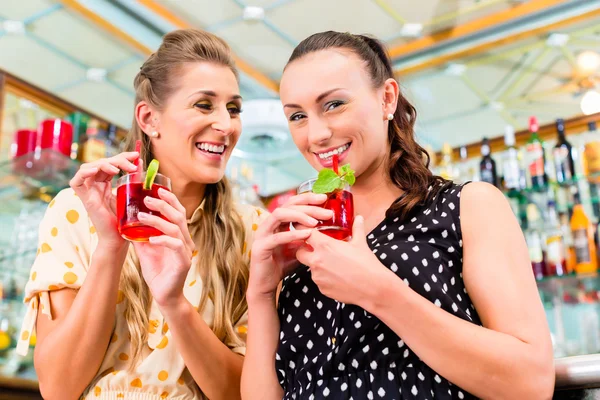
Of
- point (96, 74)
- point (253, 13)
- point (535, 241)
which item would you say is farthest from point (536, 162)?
point (96, 74)

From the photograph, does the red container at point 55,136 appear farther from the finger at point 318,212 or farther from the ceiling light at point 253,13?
the finger at point 318,212

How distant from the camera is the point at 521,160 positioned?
394cm

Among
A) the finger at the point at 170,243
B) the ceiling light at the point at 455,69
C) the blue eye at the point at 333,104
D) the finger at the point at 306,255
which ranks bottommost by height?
the finger at the point at 306,255

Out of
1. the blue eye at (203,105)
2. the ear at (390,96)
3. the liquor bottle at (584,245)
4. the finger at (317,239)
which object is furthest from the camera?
the liquor bottle at (584,245)

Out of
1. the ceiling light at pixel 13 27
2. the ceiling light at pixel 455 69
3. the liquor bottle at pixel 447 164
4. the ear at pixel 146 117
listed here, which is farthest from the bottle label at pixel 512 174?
the ceiling light at pixel 13 27

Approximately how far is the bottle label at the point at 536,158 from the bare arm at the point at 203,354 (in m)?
2.63

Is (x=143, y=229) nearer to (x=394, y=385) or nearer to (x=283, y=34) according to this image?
(x=394, y=385)

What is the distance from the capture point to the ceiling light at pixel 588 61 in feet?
17.5

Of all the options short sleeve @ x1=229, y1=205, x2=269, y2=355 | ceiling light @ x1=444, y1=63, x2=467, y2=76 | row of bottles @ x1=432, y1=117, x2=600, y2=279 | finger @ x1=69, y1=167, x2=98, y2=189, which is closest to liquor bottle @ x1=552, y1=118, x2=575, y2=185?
row of bottles @ x1=432, y1=117, x2=600, y2=279

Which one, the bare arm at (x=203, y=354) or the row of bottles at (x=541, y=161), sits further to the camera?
the row of bottles at (x=541, y=161)

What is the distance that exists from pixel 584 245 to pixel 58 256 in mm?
2951

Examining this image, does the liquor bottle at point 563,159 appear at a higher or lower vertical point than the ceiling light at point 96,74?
lower

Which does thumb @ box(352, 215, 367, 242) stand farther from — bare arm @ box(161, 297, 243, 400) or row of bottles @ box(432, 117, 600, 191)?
row of bottles @ box(432, 117, 600, 191)

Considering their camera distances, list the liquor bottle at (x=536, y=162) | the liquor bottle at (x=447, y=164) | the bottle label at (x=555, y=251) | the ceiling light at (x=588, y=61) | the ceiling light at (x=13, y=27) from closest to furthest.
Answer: the bottle label at (x=555, y=251), the liquor bottle at (x=536, y=162), the liquor bottle at (x=447, y=164), the ceiling light at (x=13, y=27), the ceiling light at (x=588, y=61)
